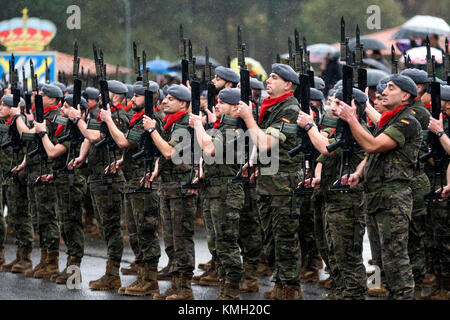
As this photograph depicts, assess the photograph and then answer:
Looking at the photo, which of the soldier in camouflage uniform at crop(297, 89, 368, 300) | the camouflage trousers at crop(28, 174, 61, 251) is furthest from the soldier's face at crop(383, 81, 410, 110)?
the camouflage trousers at crop(28, 174, 61, 251)

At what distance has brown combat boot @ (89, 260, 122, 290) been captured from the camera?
32.3ft

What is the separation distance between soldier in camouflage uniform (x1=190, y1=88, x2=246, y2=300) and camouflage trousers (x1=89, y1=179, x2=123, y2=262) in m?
1.48

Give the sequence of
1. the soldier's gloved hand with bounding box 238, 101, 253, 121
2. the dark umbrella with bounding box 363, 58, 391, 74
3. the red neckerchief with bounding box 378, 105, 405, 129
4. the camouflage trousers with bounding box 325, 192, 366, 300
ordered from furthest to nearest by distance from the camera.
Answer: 1. the dark umbrella with bounding box 363, 58, 391, 74
2. the soldier's gloved hand with bounding box 238, 101, 253, 121
3. the camouflage trousers with bounding box 325, 192, 366, 300
4. the red neckerchief with bounding box 378, 105, 405, 129

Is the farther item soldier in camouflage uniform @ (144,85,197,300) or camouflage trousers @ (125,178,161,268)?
camouflage trousers @ (125,178,161,268)

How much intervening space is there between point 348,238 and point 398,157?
95 cm

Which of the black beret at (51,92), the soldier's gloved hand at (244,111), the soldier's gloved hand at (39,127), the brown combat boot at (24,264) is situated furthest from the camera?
the brown combat boot at (24,264)

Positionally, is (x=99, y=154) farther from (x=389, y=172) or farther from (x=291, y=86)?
(x=389, y=172)

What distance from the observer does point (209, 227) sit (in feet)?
30.1

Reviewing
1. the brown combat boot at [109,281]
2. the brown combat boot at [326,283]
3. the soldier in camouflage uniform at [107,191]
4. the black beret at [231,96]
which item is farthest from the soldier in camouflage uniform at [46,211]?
the brown combat boot at [326,283]

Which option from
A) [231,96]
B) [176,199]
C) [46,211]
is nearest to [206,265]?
[46,211]

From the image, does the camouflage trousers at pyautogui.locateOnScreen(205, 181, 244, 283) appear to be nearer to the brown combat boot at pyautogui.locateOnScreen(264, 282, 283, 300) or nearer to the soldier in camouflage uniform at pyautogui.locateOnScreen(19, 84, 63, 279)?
the brown combat boot at pyautogui.locateOnScreen(264, 282, 283, 300)

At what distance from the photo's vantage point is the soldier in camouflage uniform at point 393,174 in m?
7.27

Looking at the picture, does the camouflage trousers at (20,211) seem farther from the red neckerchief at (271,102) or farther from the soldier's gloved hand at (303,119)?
the soldier's gloved hand at (303,119)

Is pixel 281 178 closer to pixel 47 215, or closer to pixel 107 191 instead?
pixel 107 191
